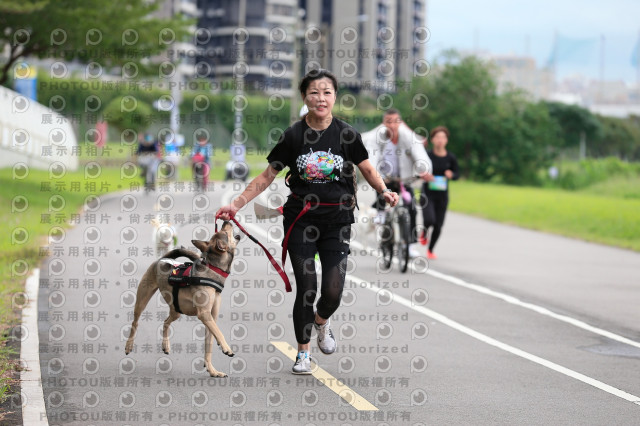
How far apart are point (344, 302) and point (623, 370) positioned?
377 cm

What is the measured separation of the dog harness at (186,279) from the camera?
24.2 feet

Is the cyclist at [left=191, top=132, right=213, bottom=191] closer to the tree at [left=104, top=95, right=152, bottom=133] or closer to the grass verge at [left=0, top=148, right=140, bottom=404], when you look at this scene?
the grass verge at [left=0, top=148, right=140, bottom=404]

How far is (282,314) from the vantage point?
35.9 feet

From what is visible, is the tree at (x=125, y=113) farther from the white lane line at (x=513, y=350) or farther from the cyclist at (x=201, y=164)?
the white lane line at (x=513, y=350)

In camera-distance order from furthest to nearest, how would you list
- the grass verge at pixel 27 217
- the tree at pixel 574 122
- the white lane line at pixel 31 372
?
the tree at pixel 574 122, the grass verge at pixel 27 217, the white lane line at pixel 31 372

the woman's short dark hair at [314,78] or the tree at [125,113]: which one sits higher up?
the woman's short dark hair at [314,78]

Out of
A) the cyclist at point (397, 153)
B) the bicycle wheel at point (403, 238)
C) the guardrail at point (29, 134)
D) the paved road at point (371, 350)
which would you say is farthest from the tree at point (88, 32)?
the bicycle wheel at point (403, 238)

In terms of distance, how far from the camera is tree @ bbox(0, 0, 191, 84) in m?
27.4

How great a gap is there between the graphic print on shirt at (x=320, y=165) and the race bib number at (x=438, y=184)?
9.00m

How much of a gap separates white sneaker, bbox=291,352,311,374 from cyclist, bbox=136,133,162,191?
24.8 metres

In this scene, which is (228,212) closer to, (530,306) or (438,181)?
(530,306)

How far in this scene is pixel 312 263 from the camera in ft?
25.8

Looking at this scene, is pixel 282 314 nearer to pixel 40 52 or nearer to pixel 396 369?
pixel 396 369

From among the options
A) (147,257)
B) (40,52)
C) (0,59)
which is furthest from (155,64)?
(147,257)
